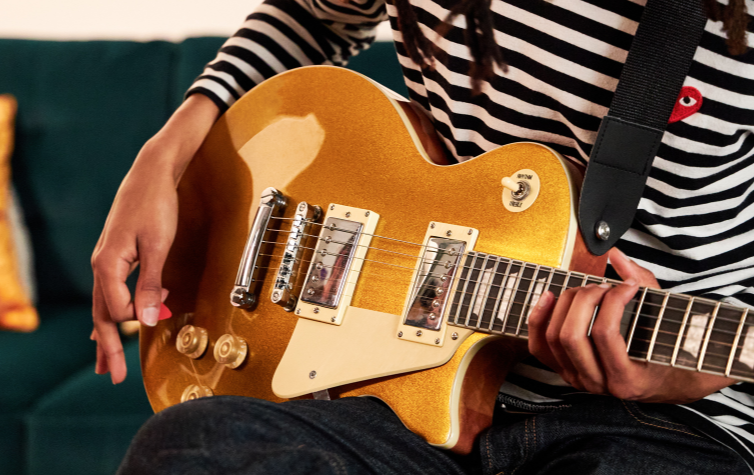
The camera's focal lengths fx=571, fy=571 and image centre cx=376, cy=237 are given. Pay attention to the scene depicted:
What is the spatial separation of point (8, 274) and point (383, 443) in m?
1.30

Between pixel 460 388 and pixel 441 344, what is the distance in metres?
0.05

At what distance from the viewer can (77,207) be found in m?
1.55

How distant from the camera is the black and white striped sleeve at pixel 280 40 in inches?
35.1

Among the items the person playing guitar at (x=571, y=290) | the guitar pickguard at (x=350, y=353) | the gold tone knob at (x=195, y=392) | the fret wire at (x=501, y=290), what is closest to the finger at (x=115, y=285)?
the person playing guitar at (x=571, y=290)

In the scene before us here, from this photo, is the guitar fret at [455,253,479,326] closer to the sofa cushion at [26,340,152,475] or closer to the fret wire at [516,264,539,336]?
the fret wire at [516,264,539,336]

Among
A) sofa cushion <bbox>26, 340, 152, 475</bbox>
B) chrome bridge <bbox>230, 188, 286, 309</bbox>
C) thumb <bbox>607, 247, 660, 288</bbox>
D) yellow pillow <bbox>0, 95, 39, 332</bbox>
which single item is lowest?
sofa cushion <bbox>26, 340, 152, 475</bbox>

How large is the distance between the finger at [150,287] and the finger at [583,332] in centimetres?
52

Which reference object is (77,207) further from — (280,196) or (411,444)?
(411,444)

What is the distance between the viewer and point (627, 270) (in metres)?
0.54

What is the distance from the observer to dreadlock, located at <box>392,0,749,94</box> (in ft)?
1.59

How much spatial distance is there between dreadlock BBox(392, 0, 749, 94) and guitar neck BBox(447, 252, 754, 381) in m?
0.22

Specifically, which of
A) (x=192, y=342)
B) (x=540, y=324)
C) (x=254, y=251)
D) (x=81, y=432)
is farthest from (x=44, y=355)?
(x=540, y=324)

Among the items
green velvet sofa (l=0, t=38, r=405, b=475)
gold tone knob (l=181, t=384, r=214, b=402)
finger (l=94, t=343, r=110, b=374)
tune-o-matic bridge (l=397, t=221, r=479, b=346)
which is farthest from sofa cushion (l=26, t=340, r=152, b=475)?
tune-o-matic bridge (l=397, t=221, r=479, b=346)

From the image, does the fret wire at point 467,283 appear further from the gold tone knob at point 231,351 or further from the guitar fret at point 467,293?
the gold tone knob at point 231,351
